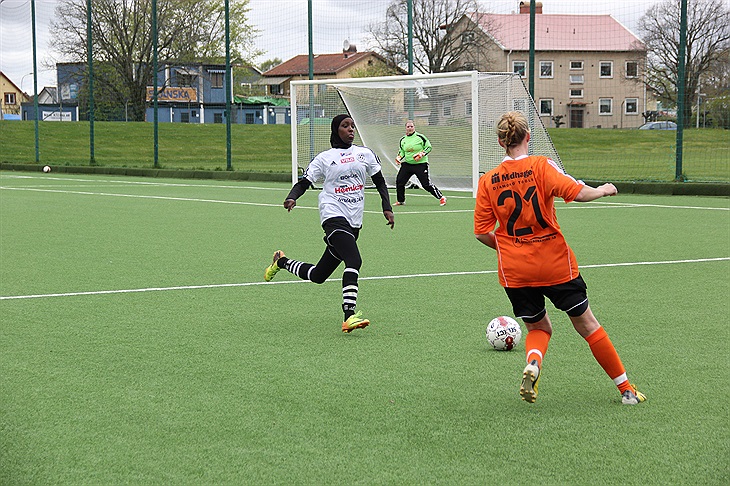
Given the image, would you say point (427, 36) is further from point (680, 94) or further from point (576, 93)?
point (680, 94)

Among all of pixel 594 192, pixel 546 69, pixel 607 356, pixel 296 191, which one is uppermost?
pixel 546 69

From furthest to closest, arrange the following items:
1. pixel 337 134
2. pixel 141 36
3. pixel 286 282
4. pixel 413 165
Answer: pixel 141 36 → pixel 413 165 → pixel 286 282 → pixel 337 134

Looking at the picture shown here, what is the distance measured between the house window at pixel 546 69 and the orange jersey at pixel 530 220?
25.1 meters

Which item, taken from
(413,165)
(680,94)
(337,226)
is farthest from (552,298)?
(680,94)

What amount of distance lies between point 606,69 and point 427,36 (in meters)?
14.9

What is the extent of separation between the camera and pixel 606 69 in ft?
105

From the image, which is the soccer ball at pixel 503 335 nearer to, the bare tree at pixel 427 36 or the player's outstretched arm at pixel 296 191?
the player's outstretched arm at pixel 296 191

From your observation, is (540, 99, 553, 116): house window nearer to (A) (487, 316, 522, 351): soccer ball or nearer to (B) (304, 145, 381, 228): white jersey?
(B) (304, 145, 381, 228): white jersey

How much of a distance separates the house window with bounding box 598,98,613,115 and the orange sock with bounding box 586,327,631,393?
99.3 ft

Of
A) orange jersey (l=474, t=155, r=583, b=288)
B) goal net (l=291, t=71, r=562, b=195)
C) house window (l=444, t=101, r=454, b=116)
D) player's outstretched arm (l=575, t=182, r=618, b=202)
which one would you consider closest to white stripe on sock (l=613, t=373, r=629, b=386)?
orange jersey (l=474, t=155, r=583, b=288)

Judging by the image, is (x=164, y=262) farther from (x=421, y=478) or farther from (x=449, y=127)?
(x=449, y=127)

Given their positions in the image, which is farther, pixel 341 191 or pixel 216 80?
pixel 216 80

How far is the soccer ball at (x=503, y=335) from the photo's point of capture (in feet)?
21.5

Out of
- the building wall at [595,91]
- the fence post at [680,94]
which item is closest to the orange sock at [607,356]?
the fence post at [680,94]
